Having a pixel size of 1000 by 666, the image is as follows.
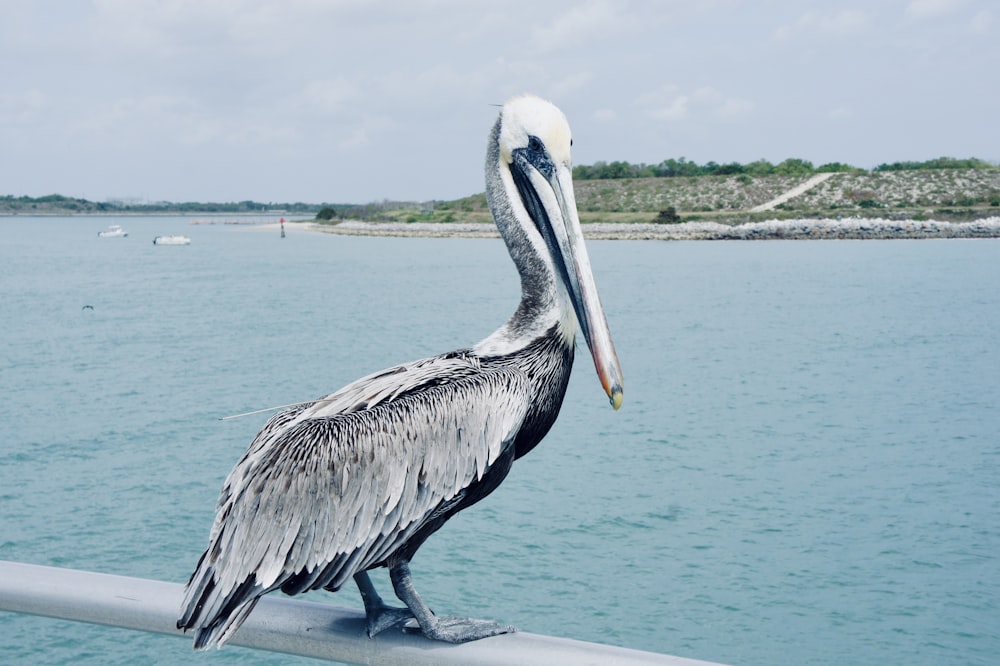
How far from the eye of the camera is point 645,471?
1302 cm

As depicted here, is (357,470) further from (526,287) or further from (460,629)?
(526,287)

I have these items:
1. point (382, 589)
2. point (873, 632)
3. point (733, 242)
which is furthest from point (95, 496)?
point (733, 242)

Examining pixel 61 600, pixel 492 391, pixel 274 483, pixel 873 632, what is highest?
pixel 492 391

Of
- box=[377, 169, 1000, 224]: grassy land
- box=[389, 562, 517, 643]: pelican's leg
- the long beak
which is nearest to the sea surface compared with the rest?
box=[389, 562, 517, 643]: pelican's leg

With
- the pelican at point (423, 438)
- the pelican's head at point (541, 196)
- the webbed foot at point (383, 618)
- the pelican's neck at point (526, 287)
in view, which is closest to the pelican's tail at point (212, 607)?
the pelican at point (423, 438)

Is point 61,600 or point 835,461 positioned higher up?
point 61,600

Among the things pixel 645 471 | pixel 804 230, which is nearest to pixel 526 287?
pixel 645 471

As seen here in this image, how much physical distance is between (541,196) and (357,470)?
72 centimetres

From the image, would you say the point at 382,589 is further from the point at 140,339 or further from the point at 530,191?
the point at 140,339

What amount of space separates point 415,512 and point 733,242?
63.2 meters

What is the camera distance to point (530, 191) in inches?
84.0

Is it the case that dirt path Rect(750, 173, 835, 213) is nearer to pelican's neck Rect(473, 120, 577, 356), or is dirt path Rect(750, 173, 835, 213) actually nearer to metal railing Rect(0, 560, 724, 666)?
pelican's neck Rect(473, 120, 577, 356)

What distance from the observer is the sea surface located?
28.1 feet

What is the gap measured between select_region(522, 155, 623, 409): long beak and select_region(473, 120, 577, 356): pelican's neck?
0.04m
